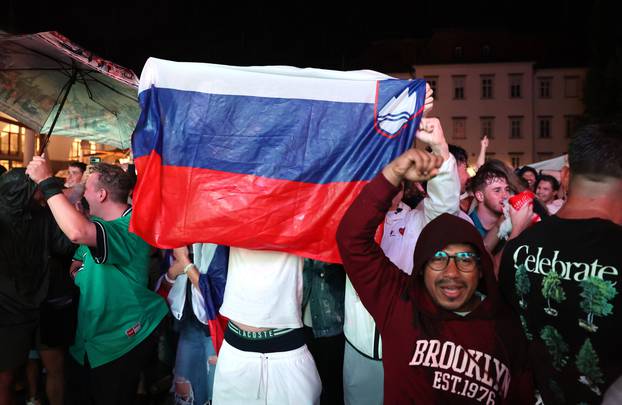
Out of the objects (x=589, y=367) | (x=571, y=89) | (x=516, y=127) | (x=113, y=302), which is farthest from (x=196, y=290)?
(x=571, y=89)

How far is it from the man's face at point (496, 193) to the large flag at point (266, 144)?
1.72 metres

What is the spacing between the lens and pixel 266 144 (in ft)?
8.31

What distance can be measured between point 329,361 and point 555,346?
2.07 meters

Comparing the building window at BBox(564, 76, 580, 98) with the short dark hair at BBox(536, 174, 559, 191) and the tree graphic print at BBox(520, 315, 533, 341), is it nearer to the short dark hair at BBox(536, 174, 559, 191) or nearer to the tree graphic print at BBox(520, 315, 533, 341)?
the short dark hair at BBox(536, 174, 559, 191)

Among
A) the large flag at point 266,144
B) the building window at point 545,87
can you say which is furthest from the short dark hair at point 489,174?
the building window at point 545,87

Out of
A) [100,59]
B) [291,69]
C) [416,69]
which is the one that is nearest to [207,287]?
[291,69]

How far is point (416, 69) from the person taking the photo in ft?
127

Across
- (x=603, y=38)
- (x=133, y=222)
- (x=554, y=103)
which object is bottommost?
(x=133, y=222)

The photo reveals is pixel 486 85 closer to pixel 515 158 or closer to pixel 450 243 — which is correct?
pixel 515 158

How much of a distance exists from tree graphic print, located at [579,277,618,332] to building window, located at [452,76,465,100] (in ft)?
129

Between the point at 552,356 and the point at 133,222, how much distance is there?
2.14m

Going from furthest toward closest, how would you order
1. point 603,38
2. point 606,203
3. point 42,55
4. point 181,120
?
1. point 603,38
2. point 42,55
3. point 181,120
4. point 606,203

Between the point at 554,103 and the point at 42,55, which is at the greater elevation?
the point at 554,103

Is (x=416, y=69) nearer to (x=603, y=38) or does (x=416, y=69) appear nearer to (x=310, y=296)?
(x=603, y=38)
